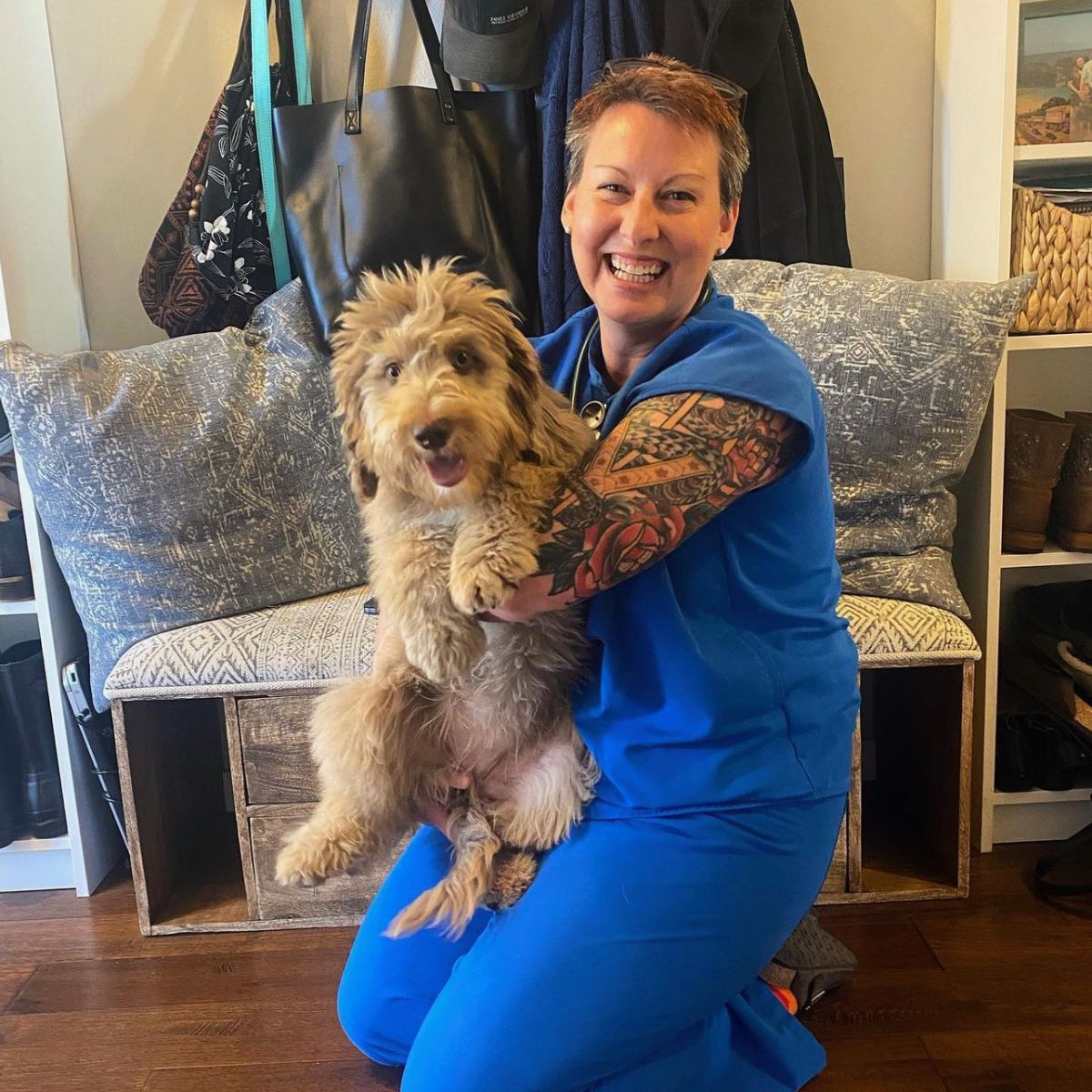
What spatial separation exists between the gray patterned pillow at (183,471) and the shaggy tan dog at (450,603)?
720mm

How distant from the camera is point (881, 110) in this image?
248cm

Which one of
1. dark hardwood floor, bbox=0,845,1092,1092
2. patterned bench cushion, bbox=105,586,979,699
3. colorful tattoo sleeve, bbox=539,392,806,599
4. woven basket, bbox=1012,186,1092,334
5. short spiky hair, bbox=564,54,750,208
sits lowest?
dark hardwood floor, bbox=0,845,1092,1092

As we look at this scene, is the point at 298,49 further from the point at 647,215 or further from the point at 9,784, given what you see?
the point at 9,784

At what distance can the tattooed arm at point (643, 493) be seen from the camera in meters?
1.14

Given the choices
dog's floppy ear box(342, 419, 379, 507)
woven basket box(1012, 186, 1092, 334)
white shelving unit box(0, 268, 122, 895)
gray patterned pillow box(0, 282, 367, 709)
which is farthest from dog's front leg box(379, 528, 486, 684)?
woven basket box(1012, 186, 1092, 334)

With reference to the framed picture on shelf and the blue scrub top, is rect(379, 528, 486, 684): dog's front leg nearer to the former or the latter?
the blue scrub top

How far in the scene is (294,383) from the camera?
2172mm

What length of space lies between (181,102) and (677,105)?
1625 millimetres

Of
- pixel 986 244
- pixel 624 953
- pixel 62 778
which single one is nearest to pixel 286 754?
pixel 62 778

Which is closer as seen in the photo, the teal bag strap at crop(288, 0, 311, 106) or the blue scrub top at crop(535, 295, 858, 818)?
the blue scrub top at crop(535, 295, 858, 818)

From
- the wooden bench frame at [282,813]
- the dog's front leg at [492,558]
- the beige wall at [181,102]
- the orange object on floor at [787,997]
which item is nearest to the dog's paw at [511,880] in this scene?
the dog's front leg at [492,558]

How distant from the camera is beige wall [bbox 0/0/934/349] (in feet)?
7.91

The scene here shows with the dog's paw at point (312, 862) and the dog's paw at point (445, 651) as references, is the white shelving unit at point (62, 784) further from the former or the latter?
the dog's paw at point (445, 651)

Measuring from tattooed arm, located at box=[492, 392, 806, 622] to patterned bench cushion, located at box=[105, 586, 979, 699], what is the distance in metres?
0.89
